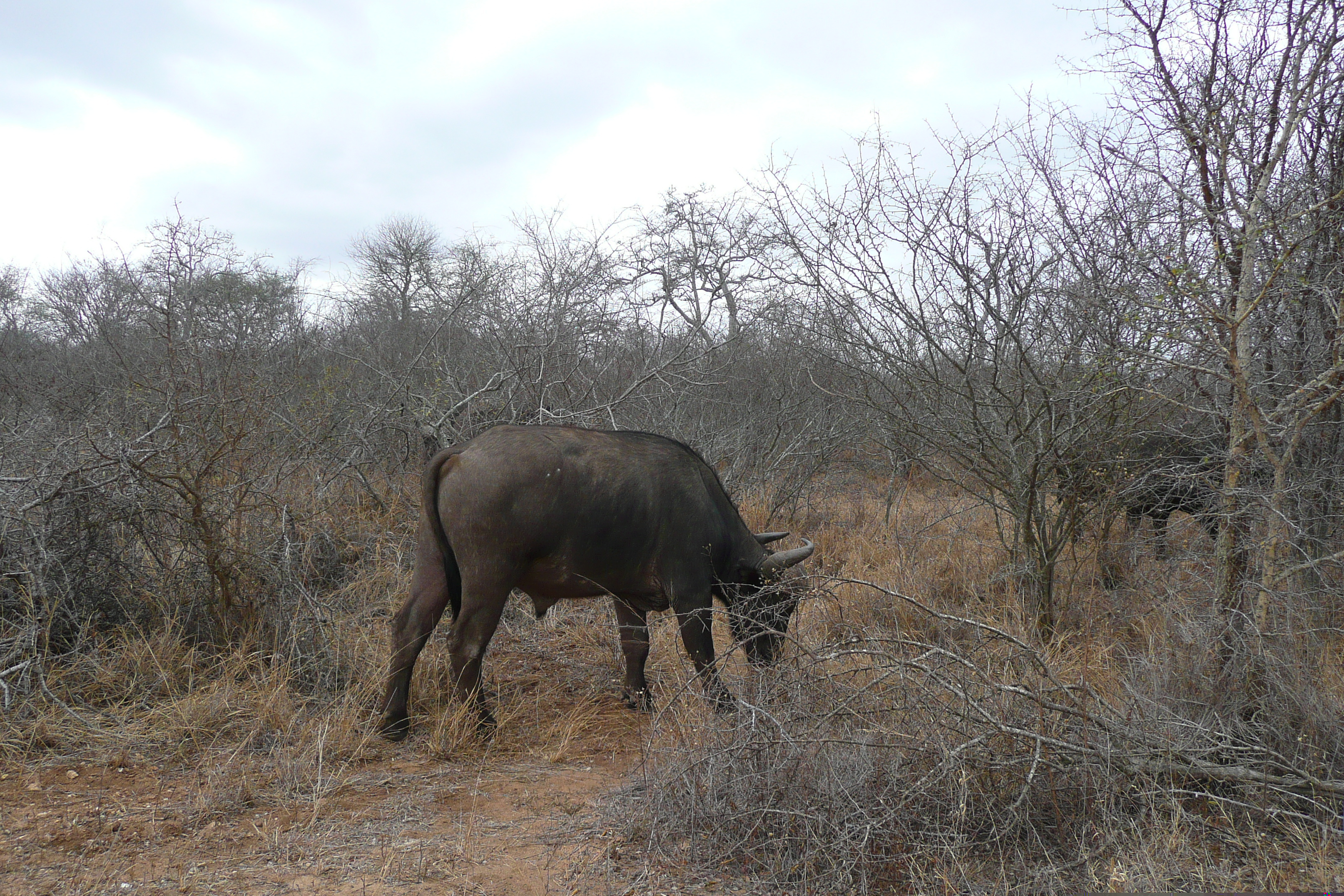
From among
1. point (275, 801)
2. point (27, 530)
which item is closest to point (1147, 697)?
point (275, 801)

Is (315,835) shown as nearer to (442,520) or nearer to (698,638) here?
(442,520)

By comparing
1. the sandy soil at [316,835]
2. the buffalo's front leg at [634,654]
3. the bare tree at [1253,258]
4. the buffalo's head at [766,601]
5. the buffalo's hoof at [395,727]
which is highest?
the bare tree at [1253,258]

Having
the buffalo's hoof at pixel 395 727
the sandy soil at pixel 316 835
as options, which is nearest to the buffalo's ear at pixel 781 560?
the sandy soil at pixel 316 835

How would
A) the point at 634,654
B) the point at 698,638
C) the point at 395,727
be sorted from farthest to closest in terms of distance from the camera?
the point at 634,654 → the point at 698,638 → the point at 395,727

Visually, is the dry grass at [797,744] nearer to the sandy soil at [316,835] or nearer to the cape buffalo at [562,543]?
the sandy soil at [316,835]

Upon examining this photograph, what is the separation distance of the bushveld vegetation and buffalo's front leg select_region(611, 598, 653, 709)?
0.26m

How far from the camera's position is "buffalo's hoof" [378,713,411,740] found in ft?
16.0

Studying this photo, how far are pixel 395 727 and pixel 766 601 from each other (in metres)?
2.29

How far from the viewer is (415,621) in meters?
5.10

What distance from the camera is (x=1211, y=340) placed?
4094 millimetres

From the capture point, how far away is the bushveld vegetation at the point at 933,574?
3338 millimetres

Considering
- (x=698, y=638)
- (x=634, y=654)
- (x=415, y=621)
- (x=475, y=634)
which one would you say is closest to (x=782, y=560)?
(x=698, y=638)

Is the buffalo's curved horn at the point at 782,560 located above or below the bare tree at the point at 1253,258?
below

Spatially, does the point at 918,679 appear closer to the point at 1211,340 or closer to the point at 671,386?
the point at 1211,340
